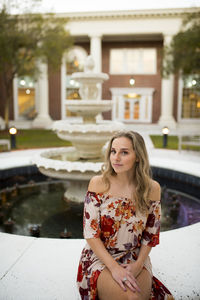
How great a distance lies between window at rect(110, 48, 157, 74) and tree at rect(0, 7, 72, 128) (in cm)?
767

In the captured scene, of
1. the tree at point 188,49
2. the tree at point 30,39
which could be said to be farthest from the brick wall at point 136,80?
the tree at point 188,49

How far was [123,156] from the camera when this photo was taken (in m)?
2.16

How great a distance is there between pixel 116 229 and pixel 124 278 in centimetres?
34

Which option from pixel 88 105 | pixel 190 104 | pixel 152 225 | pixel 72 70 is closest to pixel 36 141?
pixel 88 105

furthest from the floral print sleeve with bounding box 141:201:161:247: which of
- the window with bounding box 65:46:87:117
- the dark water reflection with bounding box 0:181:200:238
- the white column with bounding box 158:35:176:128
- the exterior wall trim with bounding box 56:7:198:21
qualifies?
the window with bounding box 65:46:87:117

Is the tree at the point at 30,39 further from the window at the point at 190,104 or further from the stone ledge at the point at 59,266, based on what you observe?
the stone ledge at the point at 59,266

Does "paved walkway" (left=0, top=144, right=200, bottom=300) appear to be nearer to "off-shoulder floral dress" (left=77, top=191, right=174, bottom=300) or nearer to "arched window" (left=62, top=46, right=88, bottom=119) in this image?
"off-shoulder floral dress" (left=77, top=191, right=174, bottom=300)

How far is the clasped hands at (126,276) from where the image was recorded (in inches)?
75.8

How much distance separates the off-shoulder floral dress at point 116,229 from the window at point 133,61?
2541cm

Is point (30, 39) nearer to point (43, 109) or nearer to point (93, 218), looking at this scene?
point (43, 109)

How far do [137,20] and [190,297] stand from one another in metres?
23.6

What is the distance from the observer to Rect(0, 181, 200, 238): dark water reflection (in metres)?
5.00

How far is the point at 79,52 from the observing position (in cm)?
2662

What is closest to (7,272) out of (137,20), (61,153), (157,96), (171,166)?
(61,153)
